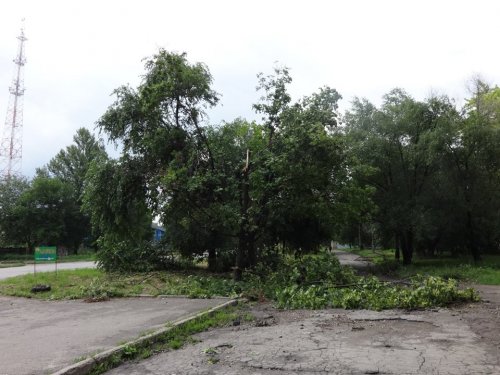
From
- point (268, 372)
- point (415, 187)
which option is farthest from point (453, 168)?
point (268, 372)

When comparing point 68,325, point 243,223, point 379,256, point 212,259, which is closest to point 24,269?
point 212,259

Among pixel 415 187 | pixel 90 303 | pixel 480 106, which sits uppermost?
pixel 480 106

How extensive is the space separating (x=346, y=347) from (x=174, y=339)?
316 centimetres

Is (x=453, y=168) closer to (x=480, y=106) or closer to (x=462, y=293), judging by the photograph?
(x=480, y=106)

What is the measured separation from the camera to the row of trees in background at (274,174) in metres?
18.6

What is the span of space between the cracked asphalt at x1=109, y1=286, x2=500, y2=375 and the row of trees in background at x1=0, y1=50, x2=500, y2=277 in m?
8.17

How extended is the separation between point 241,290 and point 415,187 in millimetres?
17062

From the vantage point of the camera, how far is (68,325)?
10258mm

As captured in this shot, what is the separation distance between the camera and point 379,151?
27797 millimetres

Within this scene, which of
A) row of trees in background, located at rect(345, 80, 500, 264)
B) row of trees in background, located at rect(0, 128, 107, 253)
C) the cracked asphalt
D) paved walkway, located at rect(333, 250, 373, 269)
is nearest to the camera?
the cracked asphalt

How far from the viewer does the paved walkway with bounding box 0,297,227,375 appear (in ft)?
23.7

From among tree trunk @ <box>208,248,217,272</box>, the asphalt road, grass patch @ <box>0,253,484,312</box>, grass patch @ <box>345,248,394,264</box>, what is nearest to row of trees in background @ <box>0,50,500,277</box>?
tree trunk @ <box>208,248,217,272</box>

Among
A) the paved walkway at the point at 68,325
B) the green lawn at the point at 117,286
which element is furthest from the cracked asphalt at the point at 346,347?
the green lawn at the point at 117,286

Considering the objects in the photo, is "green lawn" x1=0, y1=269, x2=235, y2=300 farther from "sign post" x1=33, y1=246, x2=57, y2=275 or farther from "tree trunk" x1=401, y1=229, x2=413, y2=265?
"tree trunk" x1=401, y1=229, x2=413, y2=265
